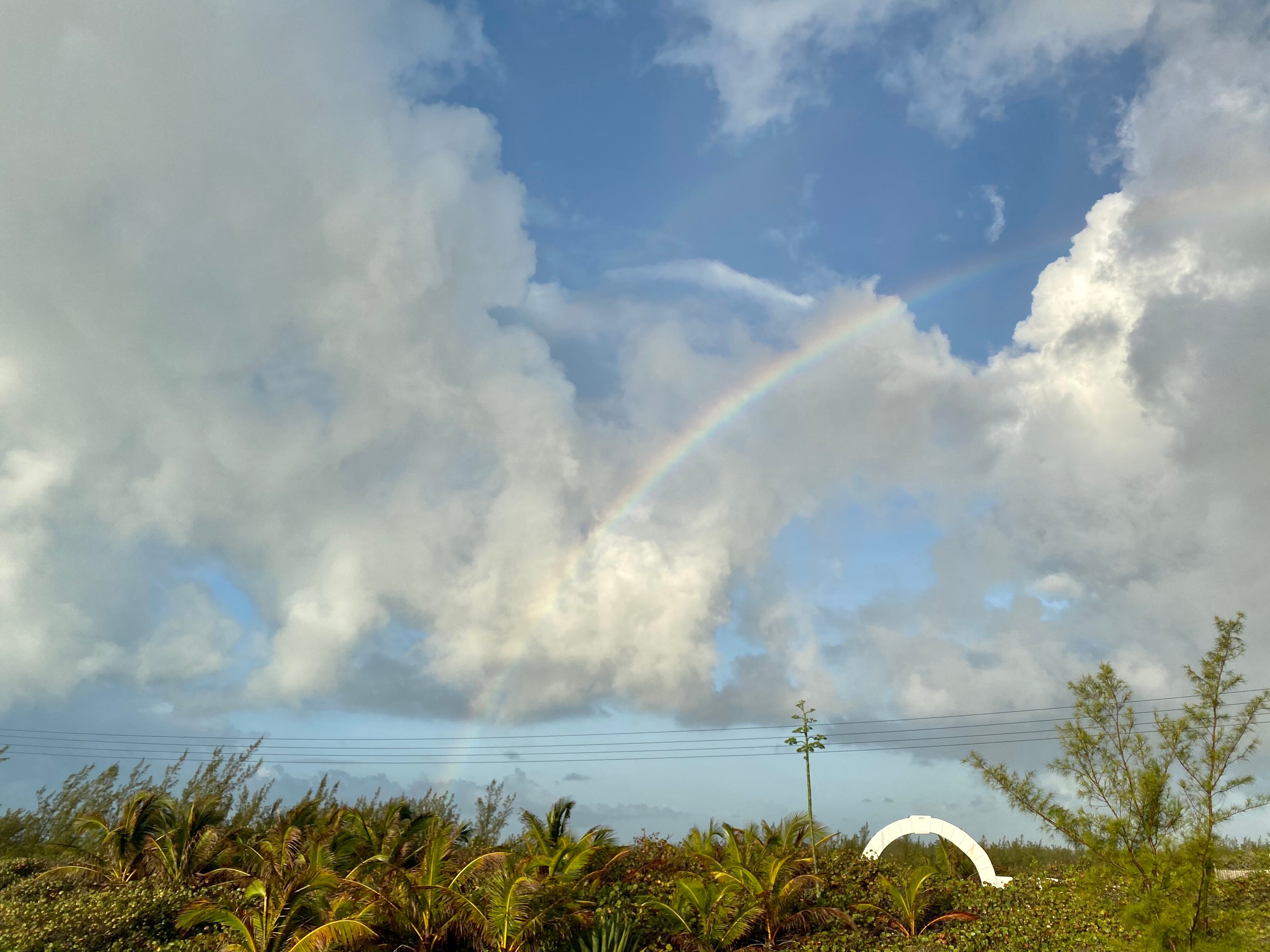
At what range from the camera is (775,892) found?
2520cm

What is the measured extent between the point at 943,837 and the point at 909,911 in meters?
7.30

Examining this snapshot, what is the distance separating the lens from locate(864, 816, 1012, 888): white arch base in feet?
101

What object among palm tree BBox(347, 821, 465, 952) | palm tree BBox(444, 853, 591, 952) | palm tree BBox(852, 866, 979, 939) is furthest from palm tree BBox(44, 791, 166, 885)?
palm tree BBox(852, 866, 979, 939)

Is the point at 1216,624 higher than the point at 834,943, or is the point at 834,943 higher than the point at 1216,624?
the point at 1216,624

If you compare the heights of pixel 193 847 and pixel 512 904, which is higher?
pixel 193 847

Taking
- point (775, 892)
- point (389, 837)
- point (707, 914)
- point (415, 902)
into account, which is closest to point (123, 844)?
point (389, 837)

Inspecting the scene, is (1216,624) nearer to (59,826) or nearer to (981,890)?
(981,890)

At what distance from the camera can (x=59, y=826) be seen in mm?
39000

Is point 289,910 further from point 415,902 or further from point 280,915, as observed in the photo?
point 415,902

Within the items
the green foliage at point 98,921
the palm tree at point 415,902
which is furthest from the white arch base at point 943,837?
the green foliage at point 98,921

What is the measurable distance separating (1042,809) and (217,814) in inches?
1152

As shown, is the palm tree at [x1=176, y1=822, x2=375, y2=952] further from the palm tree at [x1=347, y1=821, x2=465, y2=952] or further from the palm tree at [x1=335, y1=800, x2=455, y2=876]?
the palm tree at [x1=335, y1=800, x2=455, y2=876]

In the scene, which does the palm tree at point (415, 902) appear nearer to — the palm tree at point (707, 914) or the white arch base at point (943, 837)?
the palm tree at point (707, 914)

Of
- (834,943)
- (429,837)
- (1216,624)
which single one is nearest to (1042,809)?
(1216,624)
